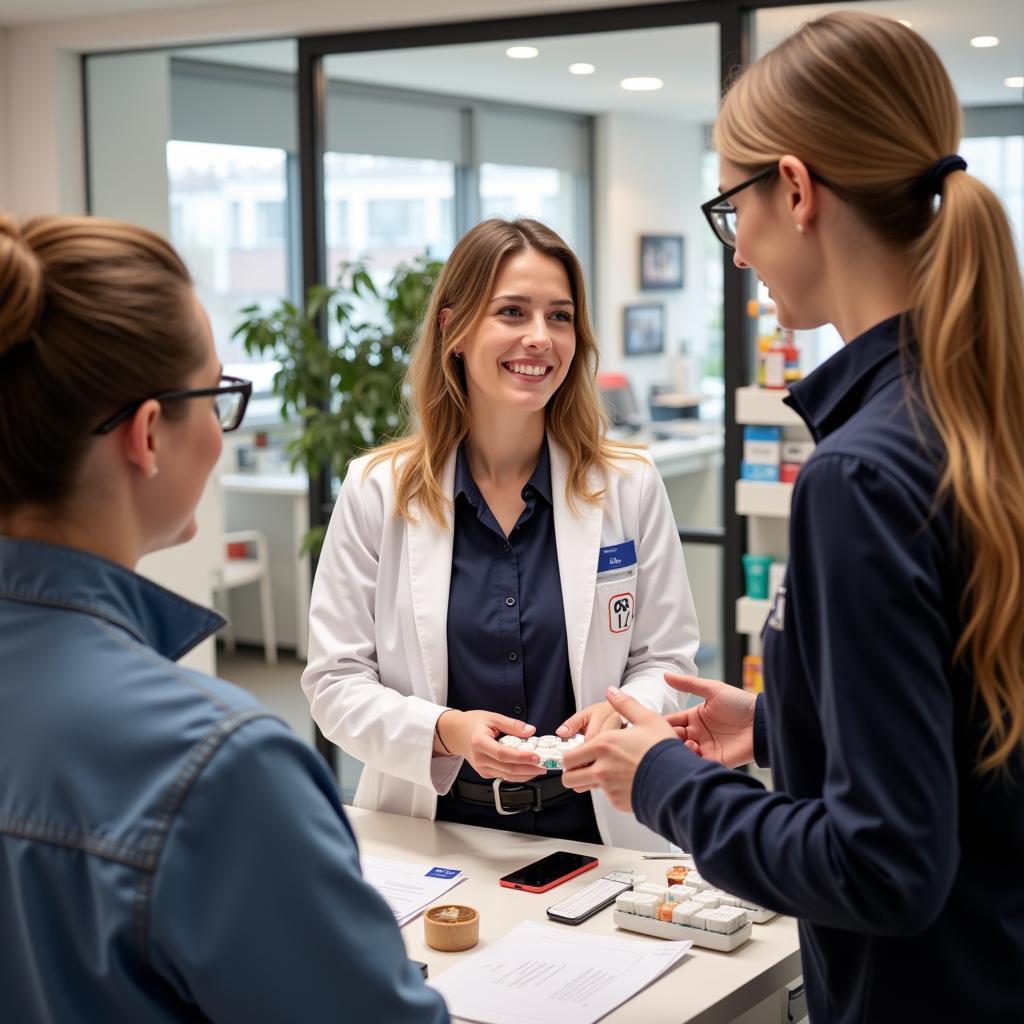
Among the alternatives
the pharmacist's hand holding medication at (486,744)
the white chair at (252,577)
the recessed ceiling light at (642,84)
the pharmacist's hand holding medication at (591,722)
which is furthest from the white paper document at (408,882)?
the white chair at (252,577)

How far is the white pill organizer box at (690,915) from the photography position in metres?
1.58

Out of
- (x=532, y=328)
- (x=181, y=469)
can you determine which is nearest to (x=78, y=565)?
(x=181, y=469)

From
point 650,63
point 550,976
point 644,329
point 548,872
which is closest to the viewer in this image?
point 550,976

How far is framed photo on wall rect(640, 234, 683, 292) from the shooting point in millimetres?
4859

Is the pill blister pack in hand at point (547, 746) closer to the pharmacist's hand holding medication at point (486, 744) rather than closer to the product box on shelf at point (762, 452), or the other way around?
the pharmacist's hand holding medication at point (486, 744)

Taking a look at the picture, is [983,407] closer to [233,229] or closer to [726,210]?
[726,210]

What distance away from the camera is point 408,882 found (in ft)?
5.94

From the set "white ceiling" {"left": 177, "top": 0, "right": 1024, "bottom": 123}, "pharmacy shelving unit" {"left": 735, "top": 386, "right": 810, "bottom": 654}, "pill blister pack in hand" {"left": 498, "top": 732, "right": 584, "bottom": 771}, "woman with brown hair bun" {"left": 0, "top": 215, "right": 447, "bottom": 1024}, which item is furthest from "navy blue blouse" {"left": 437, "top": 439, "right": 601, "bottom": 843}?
"white ceiling" {"left": 177, "top": 0, "right": 1024, "bottom": 123}

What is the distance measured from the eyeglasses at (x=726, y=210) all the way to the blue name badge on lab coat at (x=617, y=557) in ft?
2.89

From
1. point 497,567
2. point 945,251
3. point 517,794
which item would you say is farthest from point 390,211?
point 945,251

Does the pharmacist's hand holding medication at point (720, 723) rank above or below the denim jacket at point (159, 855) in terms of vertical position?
below

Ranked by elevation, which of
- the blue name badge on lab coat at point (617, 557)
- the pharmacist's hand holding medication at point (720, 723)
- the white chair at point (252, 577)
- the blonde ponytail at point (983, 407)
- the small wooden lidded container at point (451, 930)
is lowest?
the white chair at point (252, 577)

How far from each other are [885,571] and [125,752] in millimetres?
570

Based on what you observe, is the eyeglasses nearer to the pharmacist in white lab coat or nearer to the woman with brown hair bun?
the woman with brown hair bun
